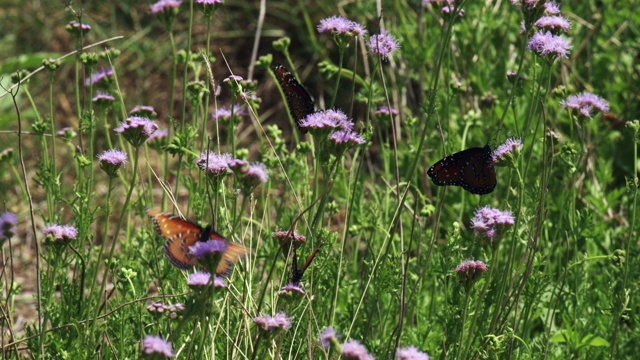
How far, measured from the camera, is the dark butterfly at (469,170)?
2.65m

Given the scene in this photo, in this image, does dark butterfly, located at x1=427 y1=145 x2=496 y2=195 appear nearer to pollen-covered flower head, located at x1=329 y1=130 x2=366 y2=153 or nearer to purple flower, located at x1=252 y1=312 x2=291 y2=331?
pollen-covered flower head, located at x1=329 y1=130 x2=366 y2=153

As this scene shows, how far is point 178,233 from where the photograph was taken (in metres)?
2.13

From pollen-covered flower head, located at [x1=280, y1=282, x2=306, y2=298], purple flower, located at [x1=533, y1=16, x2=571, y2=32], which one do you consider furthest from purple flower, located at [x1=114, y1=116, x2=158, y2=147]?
purple flower, located at [x1=533, y1=16, x2=571, y2=32]

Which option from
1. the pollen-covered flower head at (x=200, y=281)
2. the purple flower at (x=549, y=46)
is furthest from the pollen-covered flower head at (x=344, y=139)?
the purple flower at (x=549, y=46)

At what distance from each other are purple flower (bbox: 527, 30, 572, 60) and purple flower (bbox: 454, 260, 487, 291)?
664 millimetres

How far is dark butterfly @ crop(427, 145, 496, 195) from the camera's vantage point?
2654mm

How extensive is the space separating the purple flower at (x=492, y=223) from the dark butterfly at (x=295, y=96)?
2.10 ft

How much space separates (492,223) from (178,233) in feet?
2.71

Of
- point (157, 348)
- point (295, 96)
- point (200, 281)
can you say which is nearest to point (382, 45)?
point (295, 96)

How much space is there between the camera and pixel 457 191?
4129 millimetres

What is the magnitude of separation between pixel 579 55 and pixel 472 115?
1.94 meters

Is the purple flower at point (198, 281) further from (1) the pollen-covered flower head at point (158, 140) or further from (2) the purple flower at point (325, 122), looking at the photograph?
(1) the pollen-covered flower head at point (158, 140)

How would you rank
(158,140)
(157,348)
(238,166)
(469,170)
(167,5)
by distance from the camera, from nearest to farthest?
(157,348) → (238,166) → (469,170) → (167,5) → (158,140)

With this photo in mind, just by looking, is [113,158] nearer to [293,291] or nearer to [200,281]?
[200,281]
